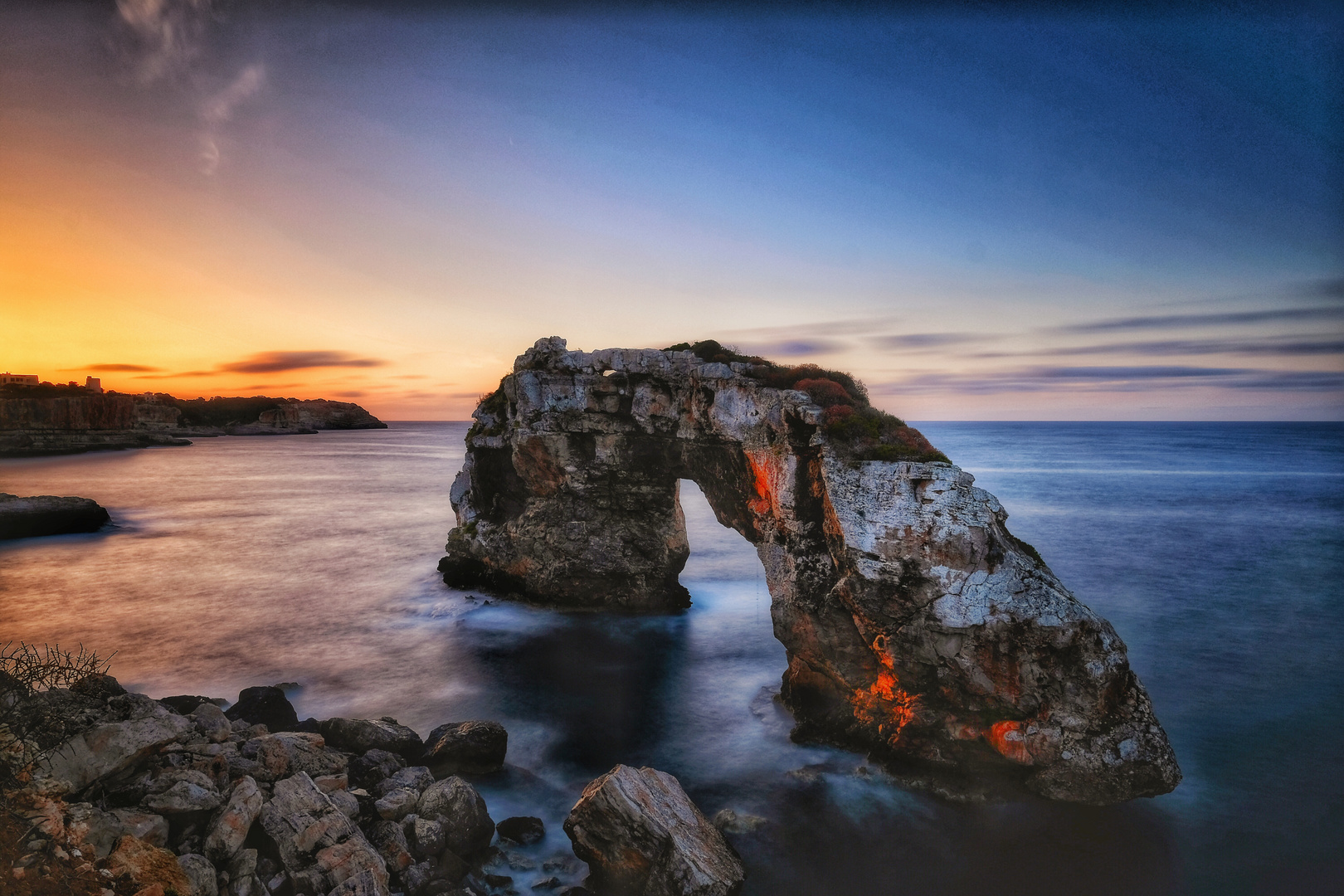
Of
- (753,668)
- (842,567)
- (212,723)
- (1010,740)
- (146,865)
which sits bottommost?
(753,668)

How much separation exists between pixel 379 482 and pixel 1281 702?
73.9 metres

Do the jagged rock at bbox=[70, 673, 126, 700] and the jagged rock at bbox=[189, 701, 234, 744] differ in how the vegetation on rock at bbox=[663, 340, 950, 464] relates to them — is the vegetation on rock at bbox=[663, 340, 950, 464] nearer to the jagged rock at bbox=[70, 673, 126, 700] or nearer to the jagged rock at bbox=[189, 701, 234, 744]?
the jagged rock at bbox=[189, 701, 234, 744]

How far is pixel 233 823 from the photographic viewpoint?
938cm

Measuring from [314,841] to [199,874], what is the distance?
1.49 meters

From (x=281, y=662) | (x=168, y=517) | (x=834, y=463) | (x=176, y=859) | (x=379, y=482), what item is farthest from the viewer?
(x=379, y=482)

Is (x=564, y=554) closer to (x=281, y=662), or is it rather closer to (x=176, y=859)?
(x=281, y=662)

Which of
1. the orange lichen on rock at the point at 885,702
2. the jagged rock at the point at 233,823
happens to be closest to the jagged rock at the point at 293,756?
the jagged rock at the point at 233,823

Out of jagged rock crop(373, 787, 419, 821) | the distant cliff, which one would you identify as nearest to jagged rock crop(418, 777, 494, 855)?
jagged rock crop(373, 787, 419, 821)

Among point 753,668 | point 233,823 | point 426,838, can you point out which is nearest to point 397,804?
point 426,838

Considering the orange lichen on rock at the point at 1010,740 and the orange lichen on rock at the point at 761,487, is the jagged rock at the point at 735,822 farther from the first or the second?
the orange lichen on rock at the point at 761,487

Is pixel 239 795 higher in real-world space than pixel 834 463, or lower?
lower

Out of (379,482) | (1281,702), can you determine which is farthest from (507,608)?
(379,482)

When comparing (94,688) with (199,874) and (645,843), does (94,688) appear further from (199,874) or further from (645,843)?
(645,843)

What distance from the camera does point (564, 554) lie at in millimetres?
25078
